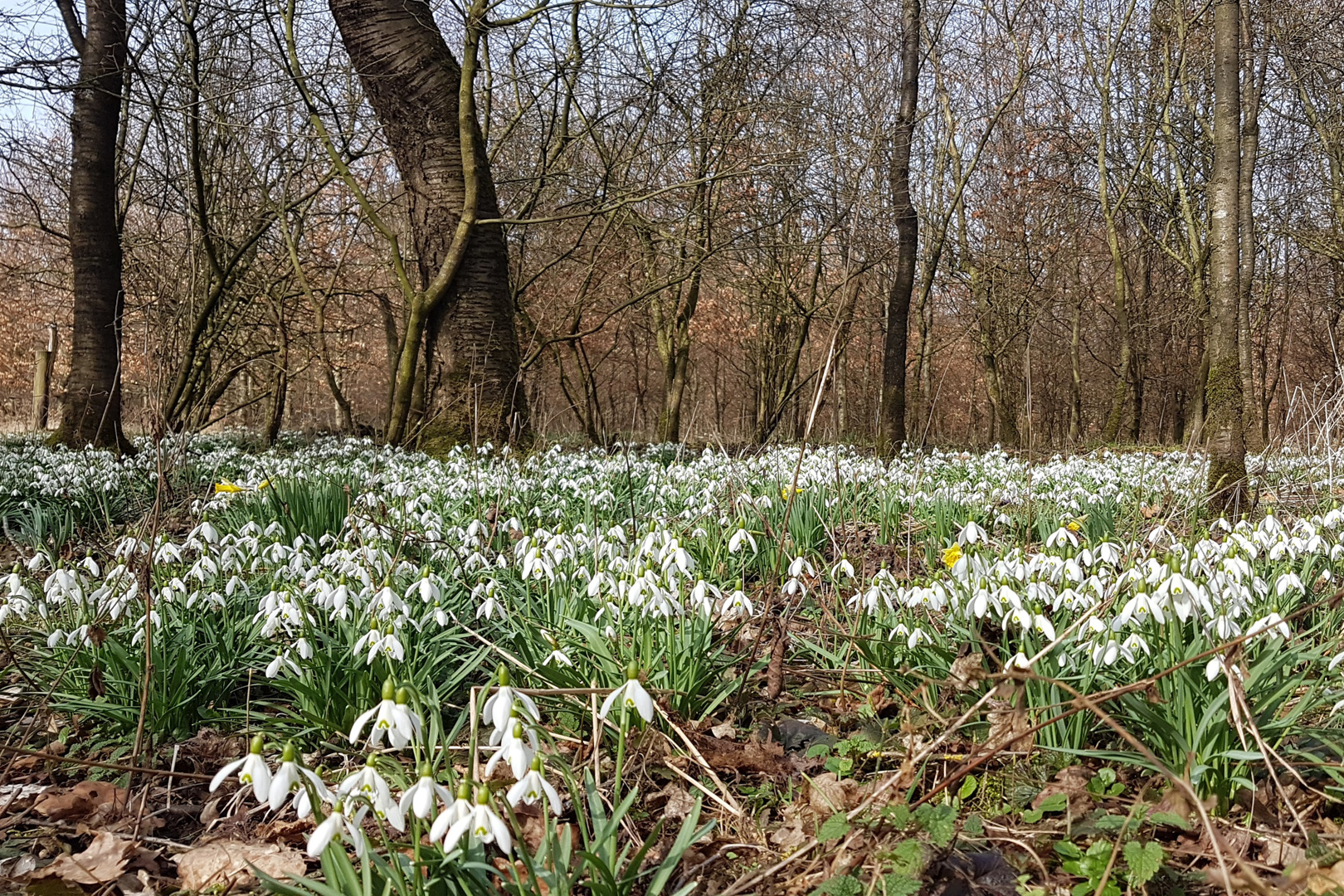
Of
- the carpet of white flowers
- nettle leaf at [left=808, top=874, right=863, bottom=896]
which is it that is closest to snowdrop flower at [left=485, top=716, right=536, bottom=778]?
the carpet of white flowers

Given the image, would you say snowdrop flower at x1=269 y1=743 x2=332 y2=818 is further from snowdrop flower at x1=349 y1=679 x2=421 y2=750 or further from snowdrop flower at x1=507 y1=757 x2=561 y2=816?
snowdrop flower at x1=507 y1=757 x2=561 y2=816

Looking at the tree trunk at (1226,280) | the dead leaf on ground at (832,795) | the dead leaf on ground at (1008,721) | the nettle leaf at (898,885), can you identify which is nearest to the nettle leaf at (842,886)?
the nettle leaf at (898,885)

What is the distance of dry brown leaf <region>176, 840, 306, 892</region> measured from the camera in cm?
190

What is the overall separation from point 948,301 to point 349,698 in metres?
22.9

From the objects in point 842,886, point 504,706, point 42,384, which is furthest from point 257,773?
point 42,384

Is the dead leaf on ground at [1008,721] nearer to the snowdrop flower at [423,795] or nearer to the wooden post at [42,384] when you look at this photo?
the snowdrop flower at [423,795]

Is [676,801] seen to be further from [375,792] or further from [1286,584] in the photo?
[1286,584]

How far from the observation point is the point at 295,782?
1.39 m

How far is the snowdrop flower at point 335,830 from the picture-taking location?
1262mm


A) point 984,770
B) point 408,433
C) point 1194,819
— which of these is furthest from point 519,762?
point 408,433

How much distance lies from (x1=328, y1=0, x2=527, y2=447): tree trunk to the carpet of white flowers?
14.7ft

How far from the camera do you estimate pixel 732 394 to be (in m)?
31.3

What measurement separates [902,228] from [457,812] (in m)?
11.9

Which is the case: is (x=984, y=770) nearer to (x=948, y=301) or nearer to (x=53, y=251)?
(x=948, y=301)
